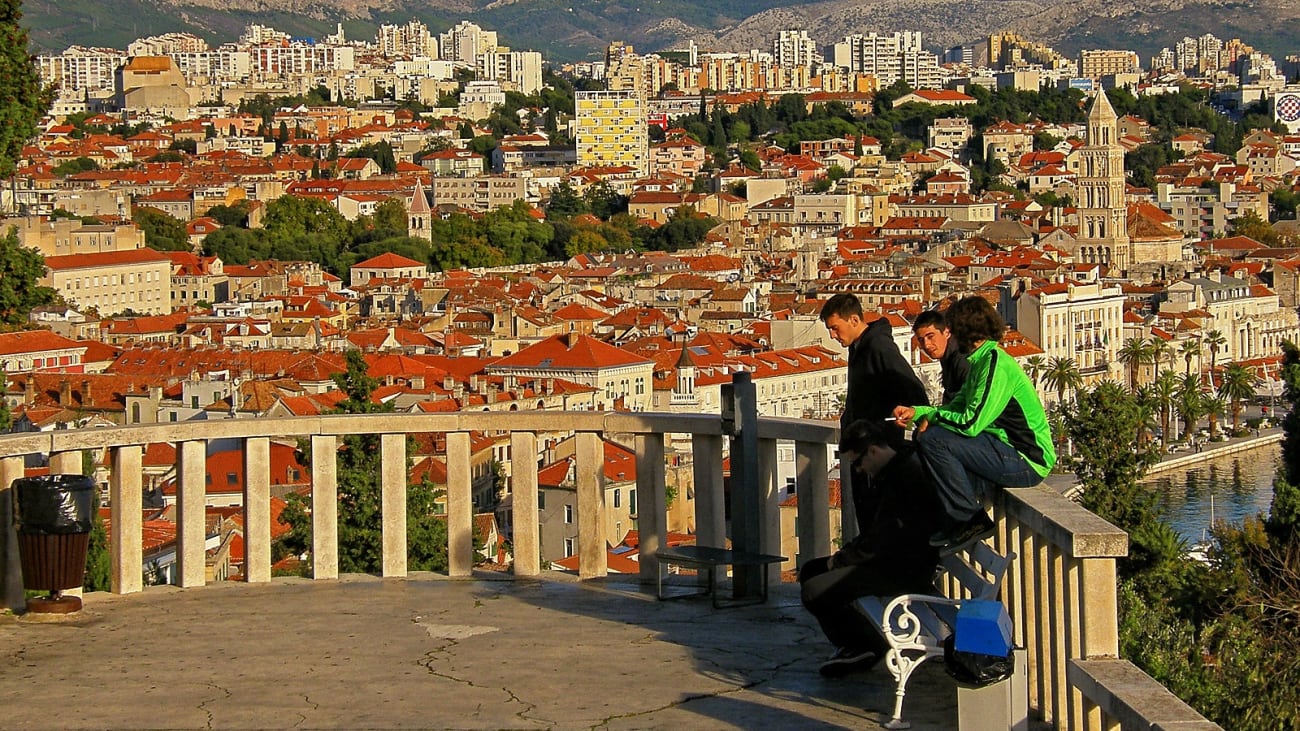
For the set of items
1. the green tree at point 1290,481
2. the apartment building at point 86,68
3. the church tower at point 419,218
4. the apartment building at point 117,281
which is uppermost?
the apartment building at point 86,68

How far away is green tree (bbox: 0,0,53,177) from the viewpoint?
288 inches

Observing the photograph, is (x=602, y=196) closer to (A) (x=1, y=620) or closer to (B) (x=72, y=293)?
(B) (x=72, y=293)

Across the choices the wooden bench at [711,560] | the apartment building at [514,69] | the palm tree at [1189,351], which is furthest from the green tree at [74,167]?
the wooden bench at [711,560]

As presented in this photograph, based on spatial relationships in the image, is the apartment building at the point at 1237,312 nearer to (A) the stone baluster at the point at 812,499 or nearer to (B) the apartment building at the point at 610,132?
(B) the apartment building at the point at 610,132

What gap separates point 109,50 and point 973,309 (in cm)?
16854

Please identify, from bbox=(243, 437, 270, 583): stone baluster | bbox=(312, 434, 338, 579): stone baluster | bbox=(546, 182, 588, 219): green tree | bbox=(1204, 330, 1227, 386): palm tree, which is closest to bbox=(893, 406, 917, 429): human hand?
bbox=(312, 434, 338, 579): stone baluster

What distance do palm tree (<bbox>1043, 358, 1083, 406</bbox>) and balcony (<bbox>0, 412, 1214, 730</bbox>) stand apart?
156 ft

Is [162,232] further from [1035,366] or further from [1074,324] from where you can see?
[1035,366]

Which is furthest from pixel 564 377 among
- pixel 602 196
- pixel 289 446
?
pixel 602 196

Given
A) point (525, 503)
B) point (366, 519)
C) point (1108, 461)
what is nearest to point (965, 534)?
point (525, 503)

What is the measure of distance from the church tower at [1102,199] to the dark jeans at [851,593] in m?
80.2

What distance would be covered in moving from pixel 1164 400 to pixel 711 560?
154 feet

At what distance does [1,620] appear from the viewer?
6.02 meters

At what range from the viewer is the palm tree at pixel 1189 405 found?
50656 mm
